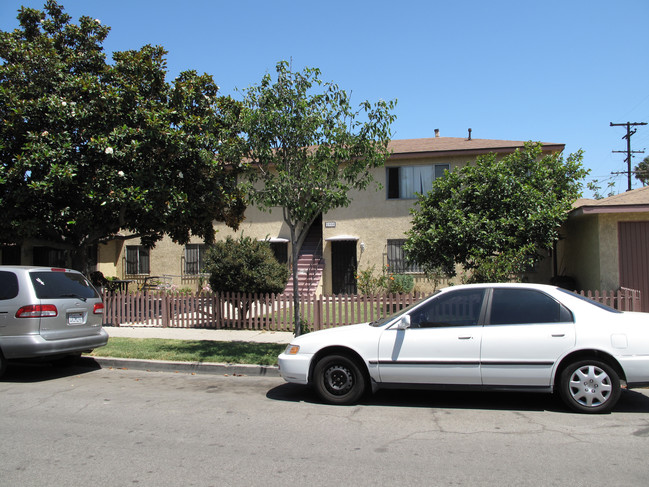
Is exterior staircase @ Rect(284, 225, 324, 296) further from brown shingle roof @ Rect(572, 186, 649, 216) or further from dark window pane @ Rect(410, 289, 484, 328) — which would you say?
dark window pane @ Rect(410, 289, 484, 328)

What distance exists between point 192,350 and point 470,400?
5464mm

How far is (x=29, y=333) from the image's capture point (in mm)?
7242

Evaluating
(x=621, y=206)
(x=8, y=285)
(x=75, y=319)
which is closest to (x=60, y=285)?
(x=75, y=319)

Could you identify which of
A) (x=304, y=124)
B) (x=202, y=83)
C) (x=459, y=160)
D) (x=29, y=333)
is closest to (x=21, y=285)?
(x=29, y=333)

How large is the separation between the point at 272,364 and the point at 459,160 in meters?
11.9

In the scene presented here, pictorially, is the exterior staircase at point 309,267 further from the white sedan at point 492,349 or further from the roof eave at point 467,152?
the white sedan at point 492,349

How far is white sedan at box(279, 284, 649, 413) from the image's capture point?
5496 millimetres

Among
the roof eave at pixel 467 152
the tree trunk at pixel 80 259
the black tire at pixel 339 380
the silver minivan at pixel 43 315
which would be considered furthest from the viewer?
the roof eave at pixel 467 152

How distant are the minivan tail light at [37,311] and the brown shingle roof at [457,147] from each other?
36.3 feet

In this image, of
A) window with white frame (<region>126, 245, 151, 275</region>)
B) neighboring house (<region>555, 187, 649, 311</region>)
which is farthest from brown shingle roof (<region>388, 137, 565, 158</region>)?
window with white frame (<region>126, 245, 151, 275</region>)

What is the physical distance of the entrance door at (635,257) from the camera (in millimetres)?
11625

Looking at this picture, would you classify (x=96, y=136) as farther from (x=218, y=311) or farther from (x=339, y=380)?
(x=339, y=380)

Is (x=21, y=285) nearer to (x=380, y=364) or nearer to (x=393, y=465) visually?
(x=380, y=364)

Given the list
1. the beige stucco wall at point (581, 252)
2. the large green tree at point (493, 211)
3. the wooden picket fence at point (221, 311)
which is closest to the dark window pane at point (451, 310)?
the large green tree at point (493, 211)
